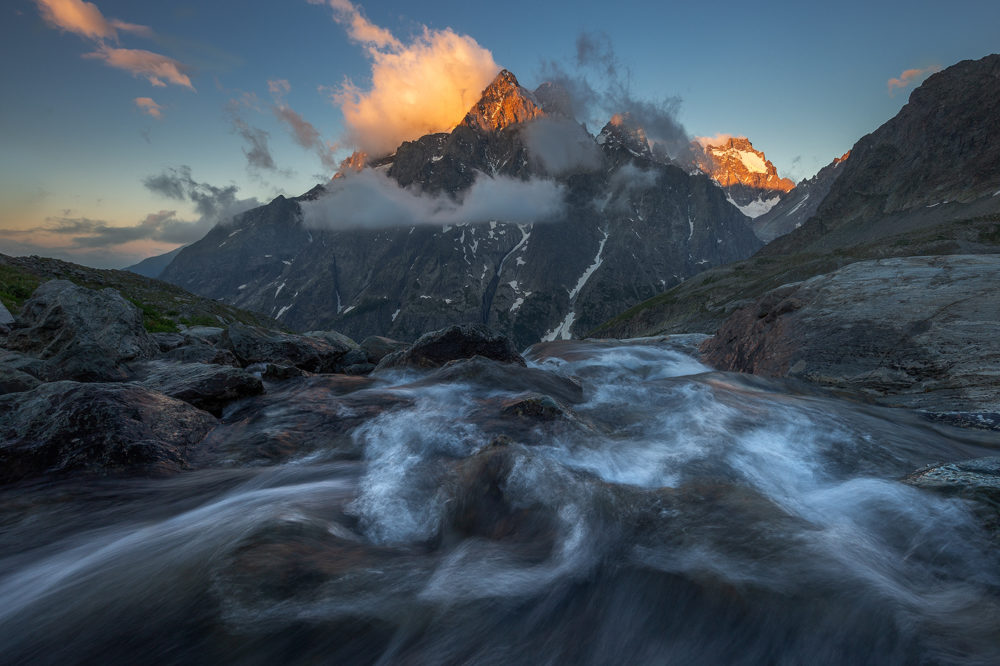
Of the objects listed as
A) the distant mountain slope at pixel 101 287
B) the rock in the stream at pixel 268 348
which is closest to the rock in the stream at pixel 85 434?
the rock in the stream at pixel 268 348

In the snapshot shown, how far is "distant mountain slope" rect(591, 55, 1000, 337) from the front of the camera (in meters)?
91.8

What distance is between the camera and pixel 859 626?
4020 millimetres

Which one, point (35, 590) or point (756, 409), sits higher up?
point (35, 590)

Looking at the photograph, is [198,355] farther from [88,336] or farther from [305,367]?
[305,367]

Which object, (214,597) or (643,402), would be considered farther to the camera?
(643,402)

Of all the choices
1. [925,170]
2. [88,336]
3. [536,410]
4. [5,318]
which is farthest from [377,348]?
[925,170]

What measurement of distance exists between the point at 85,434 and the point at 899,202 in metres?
211

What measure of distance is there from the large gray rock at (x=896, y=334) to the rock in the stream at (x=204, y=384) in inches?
702

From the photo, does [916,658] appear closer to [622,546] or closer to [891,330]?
[622,546]

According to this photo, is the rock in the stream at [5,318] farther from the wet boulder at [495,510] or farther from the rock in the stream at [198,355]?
the wet boulder at [495,510]

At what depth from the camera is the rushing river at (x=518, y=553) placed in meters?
4.12

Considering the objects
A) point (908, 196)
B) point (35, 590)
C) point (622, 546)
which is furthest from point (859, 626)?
point (908, 196)

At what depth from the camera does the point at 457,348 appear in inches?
756

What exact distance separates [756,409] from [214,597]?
12.1 meters
